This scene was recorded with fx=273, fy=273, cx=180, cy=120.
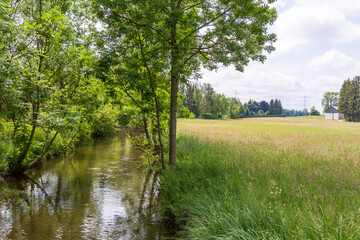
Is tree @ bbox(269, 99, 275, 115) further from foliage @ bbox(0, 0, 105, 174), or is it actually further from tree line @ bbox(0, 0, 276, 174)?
tree line @ bbox(0, 0, 276, 174)

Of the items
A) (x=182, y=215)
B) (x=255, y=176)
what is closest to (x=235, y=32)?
(x=255, y=176)

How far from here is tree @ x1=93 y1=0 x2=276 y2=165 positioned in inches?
323

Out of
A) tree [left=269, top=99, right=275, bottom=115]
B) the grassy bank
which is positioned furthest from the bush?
tree [left=269, top=99, right=275, bottom=115]

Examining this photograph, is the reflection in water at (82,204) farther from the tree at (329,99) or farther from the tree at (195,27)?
the tree at (329,99)

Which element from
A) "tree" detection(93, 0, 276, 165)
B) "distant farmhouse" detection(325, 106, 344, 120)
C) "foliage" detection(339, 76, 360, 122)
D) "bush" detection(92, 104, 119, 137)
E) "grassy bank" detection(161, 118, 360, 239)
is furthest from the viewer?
"distant farmhouse" detection(325, 106, 344, 120)

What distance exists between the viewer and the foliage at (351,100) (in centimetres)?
9156

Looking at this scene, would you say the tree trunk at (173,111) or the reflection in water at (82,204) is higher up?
the tree trunk at (173,111)

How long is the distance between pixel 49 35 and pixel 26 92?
284 centimetres

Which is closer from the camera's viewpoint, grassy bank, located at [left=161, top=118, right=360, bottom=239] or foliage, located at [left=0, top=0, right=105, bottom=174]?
grassy bank, located at [left=161, top=118, right=360, bottom=239]

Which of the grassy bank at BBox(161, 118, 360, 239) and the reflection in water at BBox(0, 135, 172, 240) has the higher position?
the grassy bank at BBox(161, 118, 360, 239)

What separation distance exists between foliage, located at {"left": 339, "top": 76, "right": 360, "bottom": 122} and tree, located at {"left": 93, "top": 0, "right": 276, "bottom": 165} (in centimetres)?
9786

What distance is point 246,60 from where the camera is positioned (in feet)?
29.2

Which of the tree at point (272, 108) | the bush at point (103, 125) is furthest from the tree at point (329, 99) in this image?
the bush at point (103, 125)

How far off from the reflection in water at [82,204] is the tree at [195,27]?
183 inches
